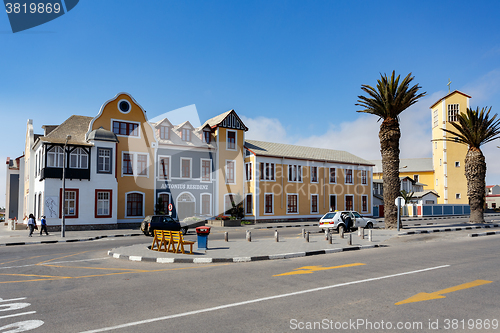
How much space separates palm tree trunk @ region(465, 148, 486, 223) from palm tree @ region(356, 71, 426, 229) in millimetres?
8973

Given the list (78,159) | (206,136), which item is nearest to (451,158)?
(206,136)

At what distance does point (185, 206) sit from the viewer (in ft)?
127

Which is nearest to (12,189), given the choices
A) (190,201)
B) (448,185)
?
(190,201)

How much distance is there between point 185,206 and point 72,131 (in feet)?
42.9

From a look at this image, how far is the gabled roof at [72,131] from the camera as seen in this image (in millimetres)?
32562

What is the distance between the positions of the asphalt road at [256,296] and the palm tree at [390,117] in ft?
49.9

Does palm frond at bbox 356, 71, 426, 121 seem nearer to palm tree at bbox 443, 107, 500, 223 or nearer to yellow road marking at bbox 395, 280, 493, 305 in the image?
palm tree at bbox 443, 107, 500, 223

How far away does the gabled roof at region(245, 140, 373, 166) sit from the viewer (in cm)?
4330

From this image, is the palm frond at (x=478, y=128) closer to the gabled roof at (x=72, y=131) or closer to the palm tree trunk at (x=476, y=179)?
the palm tree trunk at (x=476, y=179)

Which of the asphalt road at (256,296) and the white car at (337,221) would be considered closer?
the asphalt road at (256,296)

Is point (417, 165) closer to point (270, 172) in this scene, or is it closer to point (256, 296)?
point (270, 172)

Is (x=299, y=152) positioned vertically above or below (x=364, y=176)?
above

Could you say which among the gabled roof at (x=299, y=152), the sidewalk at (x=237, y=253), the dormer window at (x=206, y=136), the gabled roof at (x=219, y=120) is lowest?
the sidewalk at (x=237, y=253)

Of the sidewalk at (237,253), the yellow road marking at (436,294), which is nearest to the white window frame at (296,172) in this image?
the sidewalk at (237,253)
